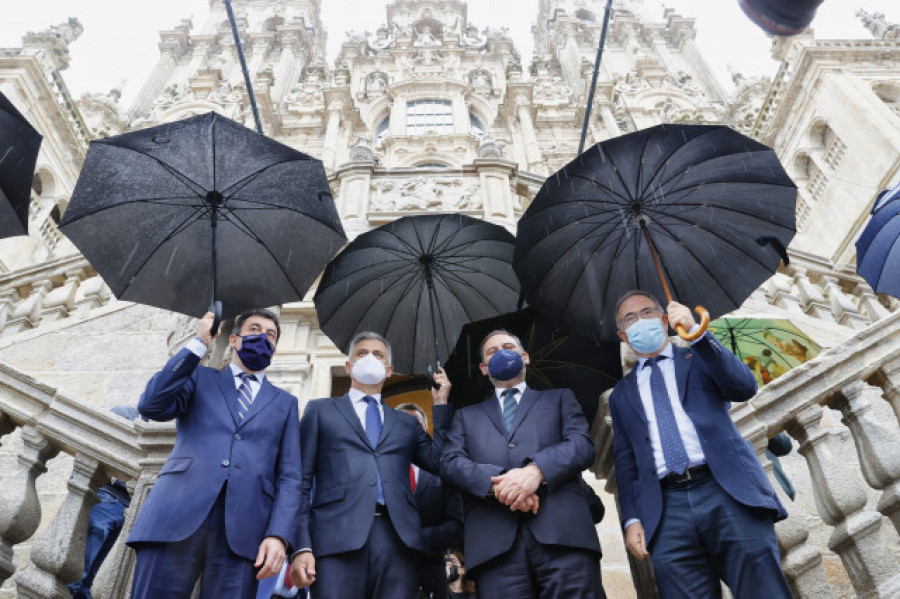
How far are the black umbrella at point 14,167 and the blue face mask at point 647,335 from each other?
3817 mm

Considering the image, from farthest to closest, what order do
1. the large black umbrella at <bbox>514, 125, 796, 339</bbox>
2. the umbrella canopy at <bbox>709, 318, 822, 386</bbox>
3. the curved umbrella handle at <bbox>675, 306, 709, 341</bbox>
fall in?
the umbrella canopy at <bbox>709, 318, 822, 386</bbox>
the large black umbrella at <bbox>514, 125, 796, 339</bbox>
the curved umbrella handle at <bbox>675, 306, 709, 341</bbox>

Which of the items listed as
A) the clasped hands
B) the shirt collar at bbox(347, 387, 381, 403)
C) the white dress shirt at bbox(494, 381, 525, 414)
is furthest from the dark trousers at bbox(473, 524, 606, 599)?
the shirt collar at bbox(347, 387, 381, 403)

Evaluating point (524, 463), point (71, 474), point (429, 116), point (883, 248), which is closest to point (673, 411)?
point (524, 463)

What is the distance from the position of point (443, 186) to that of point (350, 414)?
5330mm

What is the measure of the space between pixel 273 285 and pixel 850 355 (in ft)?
11.7

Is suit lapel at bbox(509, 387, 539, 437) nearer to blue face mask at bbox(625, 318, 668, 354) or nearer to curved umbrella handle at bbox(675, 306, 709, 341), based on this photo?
blue face mask at bbox(625, 318, 668, 354)

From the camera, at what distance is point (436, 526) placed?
3211 mm

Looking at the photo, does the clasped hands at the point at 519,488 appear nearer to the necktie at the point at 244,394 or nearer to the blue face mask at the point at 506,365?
the blue face mask at the point at 506,365

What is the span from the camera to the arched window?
62.7 feet

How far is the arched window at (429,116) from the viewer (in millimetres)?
19125

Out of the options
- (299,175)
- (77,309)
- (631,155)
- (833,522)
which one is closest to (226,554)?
(299,175)

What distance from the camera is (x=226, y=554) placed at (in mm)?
2635

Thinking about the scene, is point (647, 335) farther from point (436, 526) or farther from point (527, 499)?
point (436, 526)

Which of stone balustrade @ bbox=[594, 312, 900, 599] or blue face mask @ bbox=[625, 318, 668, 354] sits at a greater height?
blue face mask @ bbox=[625, 318, 668, 354]
